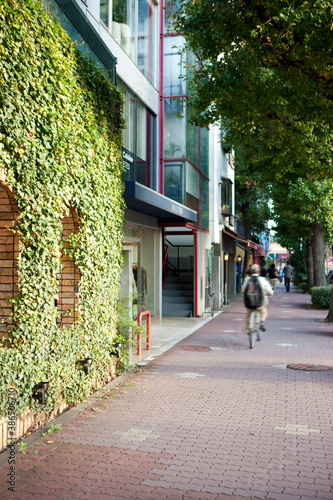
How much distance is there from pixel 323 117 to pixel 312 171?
647 centimetres

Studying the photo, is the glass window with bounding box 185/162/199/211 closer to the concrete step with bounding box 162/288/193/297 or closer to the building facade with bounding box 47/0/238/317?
the building facade with bounding box 47/0/238/317

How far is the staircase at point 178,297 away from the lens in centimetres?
1873

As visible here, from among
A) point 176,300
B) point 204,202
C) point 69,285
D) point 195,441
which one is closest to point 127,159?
point 69,285

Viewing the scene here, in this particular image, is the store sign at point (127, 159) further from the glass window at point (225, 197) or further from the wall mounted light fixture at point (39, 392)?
the glass window at point (225, 197)

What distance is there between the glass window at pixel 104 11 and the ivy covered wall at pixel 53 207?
506cm

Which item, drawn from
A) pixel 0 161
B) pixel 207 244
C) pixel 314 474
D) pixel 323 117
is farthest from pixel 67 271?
pixel 207 244

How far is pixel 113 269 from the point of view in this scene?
8.27m

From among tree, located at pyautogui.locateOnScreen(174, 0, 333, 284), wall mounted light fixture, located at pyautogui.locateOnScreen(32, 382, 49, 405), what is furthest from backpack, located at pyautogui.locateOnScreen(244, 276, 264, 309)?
wall mounted light fixture, located at pyautogui.locateOnScreen(32, 382, 49, 405)

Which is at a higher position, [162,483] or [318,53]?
[318,53]

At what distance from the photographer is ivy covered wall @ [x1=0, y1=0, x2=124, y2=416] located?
509 centimetres

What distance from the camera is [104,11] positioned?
12.4 metres

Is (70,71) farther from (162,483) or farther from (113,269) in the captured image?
(162,483)

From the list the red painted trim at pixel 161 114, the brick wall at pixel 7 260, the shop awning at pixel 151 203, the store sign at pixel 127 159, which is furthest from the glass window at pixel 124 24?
the brick wall at pixel 7 260

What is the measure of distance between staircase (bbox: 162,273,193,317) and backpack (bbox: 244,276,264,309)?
23.6 feet
